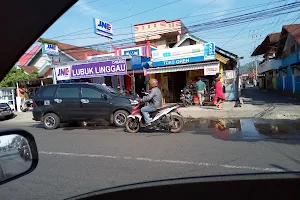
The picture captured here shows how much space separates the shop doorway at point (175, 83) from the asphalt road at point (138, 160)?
12019mm

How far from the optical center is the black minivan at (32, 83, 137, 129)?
1099 centimetres

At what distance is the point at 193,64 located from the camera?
17.2 metres

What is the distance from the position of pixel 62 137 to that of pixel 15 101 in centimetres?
1719

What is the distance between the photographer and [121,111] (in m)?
10.9

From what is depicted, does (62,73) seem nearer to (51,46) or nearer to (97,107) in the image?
(51,46)

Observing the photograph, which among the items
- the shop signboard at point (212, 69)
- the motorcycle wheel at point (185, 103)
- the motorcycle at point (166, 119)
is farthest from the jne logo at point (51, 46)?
the motorcycle at point (166, 119)

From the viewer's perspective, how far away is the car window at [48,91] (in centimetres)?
1176

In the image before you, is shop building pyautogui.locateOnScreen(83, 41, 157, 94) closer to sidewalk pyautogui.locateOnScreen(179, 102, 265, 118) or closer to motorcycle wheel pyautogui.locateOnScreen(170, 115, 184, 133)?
sidewalk pyautogui.locateOnScreen(179, 102, 265, 118)

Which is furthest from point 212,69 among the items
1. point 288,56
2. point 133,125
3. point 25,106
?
point 25,106

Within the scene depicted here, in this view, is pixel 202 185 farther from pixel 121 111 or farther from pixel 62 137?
pixel 121 111

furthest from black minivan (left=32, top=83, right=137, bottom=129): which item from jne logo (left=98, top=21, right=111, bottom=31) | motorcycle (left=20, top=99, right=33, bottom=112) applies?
motorcycle (left=20, top=99, right=33, bottom=112)

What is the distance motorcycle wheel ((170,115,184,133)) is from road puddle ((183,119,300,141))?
18.8 inches

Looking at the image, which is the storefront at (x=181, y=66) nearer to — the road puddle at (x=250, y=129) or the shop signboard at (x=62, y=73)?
the shop signboard at (x=62, y=73)

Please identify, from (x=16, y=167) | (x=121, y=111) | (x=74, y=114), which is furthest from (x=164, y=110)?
(x=16, y=167)
